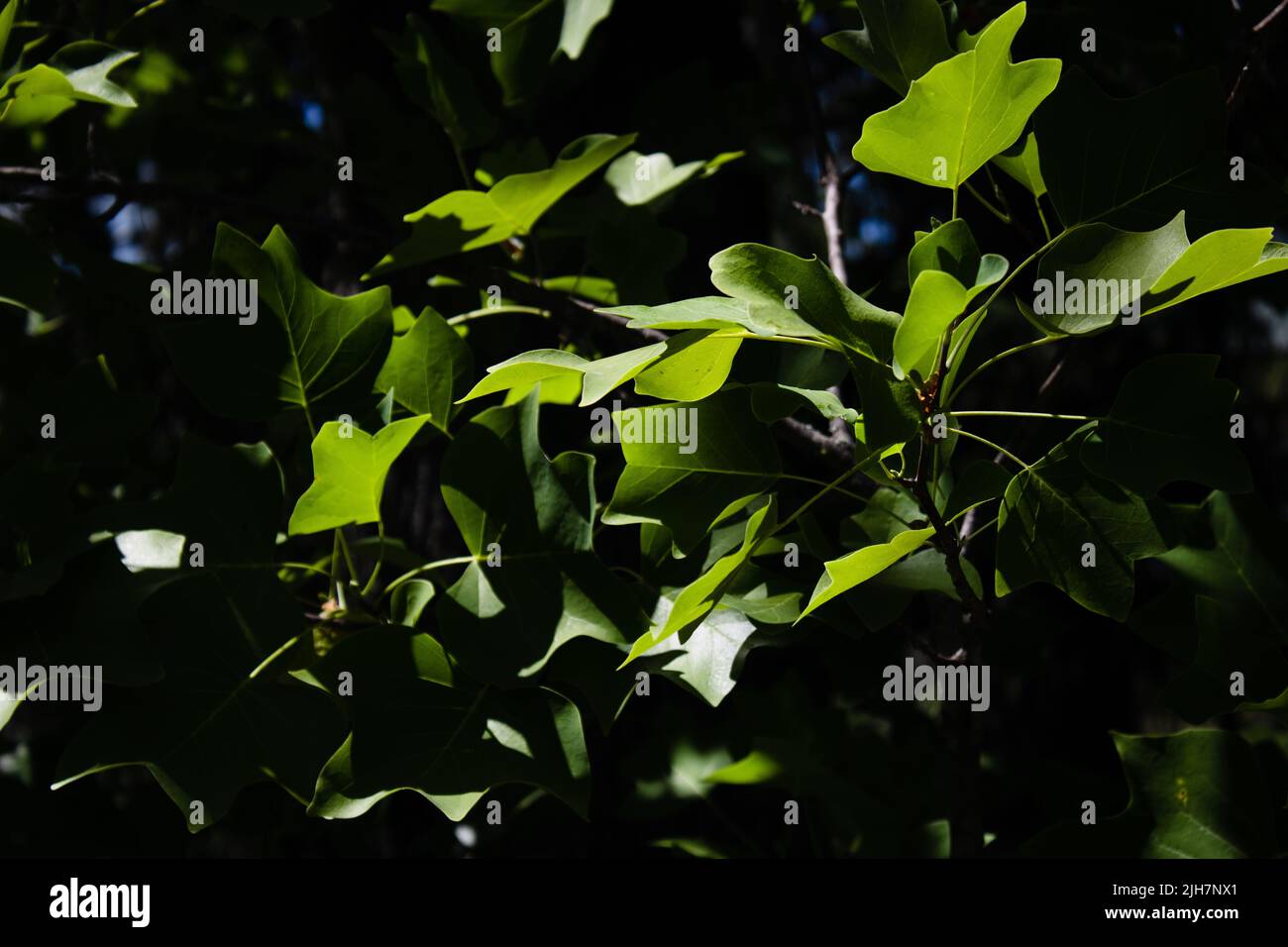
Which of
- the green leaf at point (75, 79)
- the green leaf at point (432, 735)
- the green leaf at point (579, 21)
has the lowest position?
the green leaf at point (432, 735)

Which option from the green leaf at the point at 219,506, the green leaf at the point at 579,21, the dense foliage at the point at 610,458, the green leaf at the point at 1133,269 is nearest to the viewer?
the green leaf at the point at 1133,269

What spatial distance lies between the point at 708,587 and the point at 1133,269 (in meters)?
0.34

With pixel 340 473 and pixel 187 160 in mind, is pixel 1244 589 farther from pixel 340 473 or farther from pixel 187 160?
pixel 187 160

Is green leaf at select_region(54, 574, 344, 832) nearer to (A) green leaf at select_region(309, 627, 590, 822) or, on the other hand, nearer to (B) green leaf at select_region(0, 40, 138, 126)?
(A) green leaf at select_region(309, 627, 590, 822)

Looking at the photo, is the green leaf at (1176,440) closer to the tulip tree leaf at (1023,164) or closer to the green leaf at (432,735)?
the tulip tree leaf at (1023,164)

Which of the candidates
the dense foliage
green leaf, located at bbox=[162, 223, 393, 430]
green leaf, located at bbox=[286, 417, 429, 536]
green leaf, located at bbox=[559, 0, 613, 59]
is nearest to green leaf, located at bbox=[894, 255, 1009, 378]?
the dense foliage

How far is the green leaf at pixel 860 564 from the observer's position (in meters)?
0.69

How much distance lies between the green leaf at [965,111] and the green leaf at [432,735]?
50 centimetres

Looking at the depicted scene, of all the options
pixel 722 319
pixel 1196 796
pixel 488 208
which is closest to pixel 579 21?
pixel 488 208

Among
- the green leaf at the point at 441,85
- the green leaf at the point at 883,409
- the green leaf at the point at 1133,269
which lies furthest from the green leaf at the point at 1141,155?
the green leaf at the point at 441,85

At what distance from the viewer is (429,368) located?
38.8 inches

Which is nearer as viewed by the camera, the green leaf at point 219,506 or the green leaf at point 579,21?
the green leaf at point 219,506

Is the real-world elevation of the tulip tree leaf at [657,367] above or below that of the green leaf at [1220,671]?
above

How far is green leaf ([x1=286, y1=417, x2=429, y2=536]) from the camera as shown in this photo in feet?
2.82
